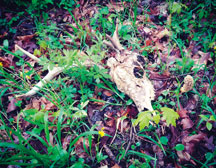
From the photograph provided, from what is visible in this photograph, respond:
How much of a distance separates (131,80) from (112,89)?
29cm

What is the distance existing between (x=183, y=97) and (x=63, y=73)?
170cm

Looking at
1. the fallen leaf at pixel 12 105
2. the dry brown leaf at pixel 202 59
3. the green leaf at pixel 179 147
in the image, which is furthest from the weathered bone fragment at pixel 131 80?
the fallen leaf at pixel 12 105

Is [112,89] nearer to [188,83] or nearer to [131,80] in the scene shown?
[131,80]

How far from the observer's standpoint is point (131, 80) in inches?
64.8

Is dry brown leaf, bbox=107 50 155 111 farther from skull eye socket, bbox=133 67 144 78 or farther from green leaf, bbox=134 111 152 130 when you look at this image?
green leaf, bbox=134 111 152 130

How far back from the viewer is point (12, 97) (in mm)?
1886

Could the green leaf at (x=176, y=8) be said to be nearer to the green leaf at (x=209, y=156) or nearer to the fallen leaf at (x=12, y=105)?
the green leaf at (x=209, y=156)

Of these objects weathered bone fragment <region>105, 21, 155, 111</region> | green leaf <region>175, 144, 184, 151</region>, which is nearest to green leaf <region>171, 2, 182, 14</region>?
weathered bone fragment <region>105, 21, 155, 111</region>

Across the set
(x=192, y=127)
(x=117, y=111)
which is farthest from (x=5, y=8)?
(x=192, y=127)

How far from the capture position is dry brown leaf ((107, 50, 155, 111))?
1578 millimetres

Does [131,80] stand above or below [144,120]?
above

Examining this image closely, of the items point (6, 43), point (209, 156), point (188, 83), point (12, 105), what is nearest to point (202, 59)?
point (188, 83)

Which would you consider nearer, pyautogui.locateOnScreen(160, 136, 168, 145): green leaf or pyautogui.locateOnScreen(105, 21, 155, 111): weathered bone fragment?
pyautogui.locateOnScreen(160, 136, 168, 145): green leaf

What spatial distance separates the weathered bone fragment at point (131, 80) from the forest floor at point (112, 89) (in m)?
0.01
